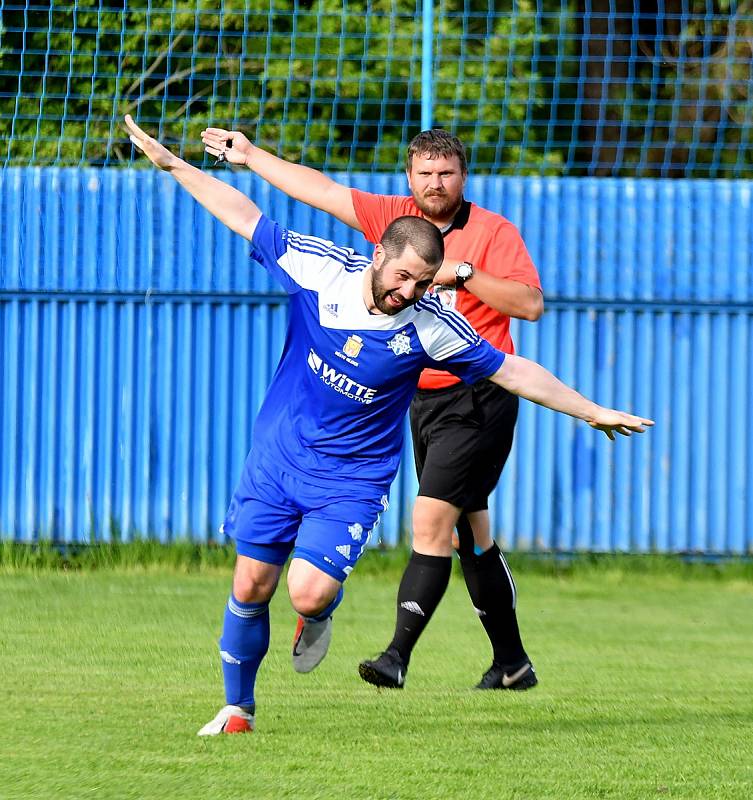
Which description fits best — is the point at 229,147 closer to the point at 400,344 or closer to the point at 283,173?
the point at 283,173

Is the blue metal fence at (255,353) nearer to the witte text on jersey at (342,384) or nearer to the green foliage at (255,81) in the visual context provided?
the green foliage at (255,81)

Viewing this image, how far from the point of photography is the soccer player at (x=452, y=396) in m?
6.27

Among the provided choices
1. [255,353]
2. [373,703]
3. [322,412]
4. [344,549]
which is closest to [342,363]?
[322,412]

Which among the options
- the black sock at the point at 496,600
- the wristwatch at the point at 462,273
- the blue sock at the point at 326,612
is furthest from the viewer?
the black sock at the point at 496,600

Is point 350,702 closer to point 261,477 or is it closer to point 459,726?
point 459,726

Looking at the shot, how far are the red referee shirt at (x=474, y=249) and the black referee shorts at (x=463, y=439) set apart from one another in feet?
0.31

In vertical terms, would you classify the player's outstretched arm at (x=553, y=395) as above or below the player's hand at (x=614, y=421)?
above

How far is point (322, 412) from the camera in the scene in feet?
18.1

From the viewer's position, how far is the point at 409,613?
21.0ft

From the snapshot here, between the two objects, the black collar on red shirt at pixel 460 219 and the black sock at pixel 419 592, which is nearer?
the black sock at pixel 419 592

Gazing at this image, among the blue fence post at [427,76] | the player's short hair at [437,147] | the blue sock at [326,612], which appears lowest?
the blue sock at [326,612]

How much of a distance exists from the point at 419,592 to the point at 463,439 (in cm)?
62

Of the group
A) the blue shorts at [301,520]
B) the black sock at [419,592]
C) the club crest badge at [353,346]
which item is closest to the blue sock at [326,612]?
the blue shorts at [301,520]

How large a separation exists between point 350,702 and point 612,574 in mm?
4567
